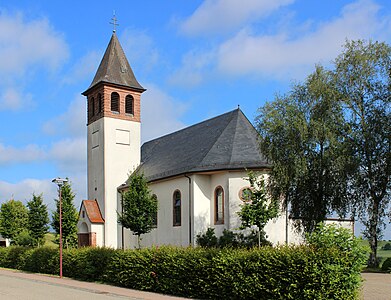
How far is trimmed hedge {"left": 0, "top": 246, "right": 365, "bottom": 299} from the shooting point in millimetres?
12633

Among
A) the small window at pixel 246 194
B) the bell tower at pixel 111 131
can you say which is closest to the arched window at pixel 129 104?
the bell tower at pixel 111 131

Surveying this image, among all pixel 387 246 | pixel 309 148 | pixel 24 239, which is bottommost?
pixel 387 246

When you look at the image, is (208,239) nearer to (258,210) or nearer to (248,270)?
(258,210)

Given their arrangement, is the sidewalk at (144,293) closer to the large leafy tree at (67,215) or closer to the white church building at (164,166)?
the white church building at (164,166)

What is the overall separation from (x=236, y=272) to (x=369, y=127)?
46.6 feet

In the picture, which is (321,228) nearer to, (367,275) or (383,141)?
(367,275)

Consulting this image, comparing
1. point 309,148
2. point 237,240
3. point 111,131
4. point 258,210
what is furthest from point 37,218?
point 309,148

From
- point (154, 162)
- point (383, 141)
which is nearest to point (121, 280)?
point (383, 141)

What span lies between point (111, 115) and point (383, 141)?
22.5 metres

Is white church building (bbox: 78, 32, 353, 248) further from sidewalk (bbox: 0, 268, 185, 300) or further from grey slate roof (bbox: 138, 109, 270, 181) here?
sidewalk (bbox: 0, 268, 185, 300)

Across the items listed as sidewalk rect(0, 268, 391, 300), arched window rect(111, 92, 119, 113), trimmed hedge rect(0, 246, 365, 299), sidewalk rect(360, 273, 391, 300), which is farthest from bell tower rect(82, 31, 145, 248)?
sidewalk rect(360, 273, 391, 300)

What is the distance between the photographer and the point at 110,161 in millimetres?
39375

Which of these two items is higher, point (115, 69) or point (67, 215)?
point (115, 69)

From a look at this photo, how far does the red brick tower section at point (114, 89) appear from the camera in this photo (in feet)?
131
